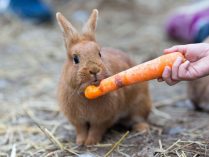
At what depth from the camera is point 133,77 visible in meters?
3.20

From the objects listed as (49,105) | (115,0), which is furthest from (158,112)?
(115,0)

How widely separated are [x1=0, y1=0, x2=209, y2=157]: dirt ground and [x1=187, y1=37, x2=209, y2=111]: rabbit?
3.8 inches

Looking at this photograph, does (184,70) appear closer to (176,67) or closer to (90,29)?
(176,67)

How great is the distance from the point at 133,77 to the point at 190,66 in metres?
0.44

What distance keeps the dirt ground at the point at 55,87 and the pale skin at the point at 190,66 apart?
66cm

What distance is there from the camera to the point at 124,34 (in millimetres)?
7863

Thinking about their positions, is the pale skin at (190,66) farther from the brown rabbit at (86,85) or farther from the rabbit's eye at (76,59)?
the rabbit's eye at (76,59)

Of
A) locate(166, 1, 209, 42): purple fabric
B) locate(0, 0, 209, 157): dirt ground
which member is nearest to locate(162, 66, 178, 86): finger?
locate(0, 0, 209, 157): dirt ground

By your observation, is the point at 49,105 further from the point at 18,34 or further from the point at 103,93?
the point at 18,34

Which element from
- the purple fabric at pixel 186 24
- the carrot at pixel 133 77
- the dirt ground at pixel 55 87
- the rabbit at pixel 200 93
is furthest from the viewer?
the purple fabric at pixel 186 24

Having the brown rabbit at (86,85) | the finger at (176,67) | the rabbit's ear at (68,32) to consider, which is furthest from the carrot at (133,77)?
the rabbit's ear at (68,32)

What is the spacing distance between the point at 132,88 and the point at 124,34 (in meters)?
3.95

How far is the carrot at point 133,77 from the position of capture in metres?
3.12

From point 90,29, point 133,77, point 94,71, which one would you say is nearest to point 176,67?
point 133,77
